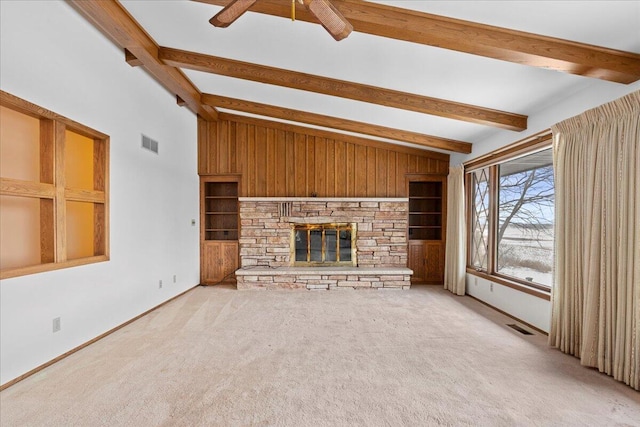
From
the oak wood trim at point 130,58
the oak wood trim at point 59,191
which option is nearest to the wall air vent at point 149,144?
the oak wood trim at point 130,58

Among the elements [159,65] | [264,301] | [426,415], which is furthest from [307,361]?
[159,65]

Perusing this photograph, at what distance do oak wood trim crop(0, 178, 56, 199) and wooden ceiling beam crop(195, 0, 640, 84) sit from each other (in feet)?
7.72

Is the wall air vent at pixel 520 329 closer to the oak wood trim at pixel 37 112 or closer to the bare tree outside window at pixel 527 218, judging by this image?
the bare tree outside window at pixel 527 218

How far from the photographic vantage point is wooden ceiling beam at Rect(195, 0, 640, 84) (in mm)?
2094

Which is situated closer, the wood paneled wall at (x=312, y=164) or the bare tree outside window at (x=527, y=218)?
the bare tree outside window at (x=527, y=218)

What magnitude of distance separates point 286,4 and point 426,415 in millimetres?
3084

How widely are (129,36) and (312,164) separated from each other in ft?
11.3

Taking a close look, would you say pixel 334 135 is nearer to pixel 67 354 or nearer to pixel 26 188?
pixel 26 188

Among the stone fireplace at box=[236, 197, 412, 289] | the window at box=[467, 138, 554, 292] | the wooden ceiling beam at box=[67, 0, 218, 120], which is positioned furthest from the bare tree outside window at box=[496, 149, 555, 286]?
the wooden ceiling beam at box=[67, 0, 218, 120]

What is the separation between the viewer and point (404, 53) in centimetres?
255

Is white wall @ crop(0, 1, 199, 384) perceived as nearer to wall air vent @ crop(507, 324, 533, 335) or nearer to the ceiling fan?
the ceiling fan

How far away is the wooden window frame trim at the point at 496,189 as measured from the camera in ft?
11.0

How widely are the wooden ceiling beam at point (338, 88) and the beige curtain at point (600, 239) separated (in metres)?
0.78

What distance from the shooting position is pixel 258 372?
7.98 feet
